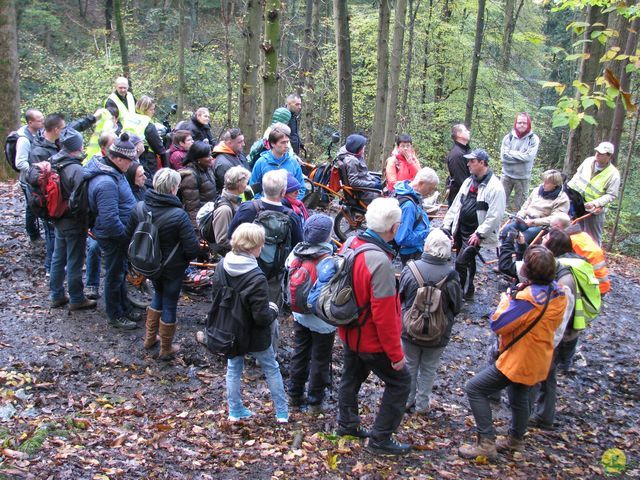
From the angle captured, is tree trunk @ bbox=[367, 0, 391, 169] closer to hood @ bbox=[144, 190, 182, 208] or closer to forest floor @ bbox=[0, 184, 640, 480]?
forest floor @ bbox=[0, 184, 640, 480]

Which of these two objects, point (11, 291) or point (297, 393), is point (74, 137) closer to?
point (11, 291)

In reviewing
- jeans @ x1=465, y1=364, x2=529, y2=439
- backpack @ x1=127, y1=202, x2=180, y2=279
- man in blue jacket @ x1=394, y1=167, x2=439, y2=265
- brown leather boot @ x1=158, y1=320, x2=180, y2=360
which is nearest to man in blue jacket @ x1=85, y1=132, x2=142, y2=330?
backpack @ x1=127, y1=202, x2=180, y2=279

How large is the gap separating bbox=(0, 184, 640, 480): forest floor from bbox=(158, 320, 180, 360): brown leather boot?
0.35ft

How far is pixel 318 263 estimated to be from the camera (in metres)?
4.64

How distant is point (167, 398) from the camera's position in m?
5.26

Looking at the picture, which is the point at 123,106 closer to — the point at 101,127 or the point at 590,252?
the point at 101,127

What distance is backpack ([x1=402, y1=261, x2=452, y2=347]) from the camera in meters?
4.76

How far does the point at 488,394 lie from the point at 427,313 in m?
0.86

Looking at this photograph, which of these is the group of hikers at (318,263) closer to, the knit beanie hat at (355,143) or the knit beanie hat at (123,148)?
the knit beanie hat at (123,148)

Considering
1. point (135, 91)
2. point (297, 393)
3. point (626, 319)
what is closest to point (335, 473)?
point (297, 393)

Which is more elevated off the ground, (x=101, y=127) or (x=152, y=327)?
(x=101, y=127)

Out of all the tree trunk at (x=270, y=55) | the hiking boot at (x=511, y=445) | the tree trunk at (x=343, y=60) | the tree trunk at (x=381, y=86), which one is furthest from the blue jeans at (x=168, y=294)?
the tree trunk at (x=343, y=60)

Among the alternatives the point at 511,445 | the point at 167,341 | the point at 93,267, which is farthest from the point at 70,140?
the point at 511,445

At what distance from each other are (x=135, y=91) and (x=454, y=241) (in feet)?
56.2
